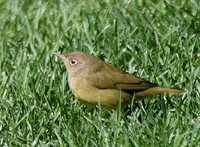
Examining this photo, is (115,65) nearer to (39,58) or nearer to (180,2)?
(39,58)

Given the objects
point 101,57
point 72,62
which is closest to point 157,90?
point 72,62

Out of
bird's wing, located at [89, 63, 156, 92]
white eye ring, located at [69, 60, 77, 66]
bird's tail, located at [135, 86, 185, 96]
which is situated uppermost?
white eye ring, located at [69, 60, 77, 66]

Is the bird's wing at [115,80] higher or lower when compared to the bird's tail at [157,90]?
higher

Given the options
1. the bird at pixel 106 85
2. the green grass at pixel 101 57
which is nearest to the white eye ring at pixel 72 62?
the bird at pixel 106 85

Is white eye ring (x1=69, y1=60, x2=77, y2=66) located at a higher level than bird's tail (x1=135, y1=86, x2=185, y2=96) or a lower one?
higher

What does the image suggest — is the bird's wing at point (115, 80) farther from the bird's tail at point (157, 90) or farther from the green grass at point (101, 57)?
the green grass at point (101, 57)

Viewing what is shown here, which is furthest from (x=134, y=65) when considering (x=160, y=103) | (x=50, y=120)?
(x=50, y=120)

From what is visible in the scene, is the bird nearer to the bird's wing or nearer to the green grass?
the bird's wing

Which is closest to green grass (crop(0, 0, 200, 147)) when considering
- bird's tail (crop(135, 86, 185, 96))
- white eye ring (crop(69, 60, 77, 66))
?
bird's tail (crop(135, 86, 185, 96))
